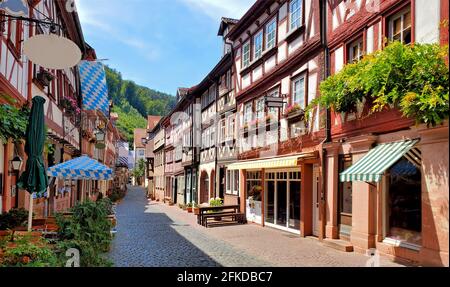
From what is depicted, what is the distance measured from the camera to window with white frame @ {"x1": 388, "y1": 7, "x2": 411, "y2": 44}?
8531 mm

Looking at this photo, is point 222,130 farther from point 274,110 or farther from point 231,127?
point 274,110

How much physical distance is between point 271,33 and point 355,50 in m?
5.71

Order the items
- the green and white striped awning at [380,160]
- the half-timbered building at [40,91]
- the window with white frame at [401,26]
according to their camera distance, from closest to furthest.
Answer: the green and white striped awning at [380,160]
the window with white frame at [401,26]
the half-timbered building at [40,91]

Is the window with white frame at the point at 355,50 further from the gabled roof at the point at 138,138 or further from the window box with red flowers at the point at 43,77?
the gabled roof at the point at 138,138

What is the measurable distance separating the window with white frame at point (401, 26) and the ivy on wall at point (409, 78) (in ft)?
4.58

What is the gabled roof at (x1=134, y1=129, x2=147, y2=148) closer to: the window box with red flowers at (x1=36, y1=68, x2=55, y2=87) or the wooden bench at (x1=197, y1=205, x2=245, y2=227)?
the wooden bench at (x1=197, y1=205, x2=245, y2=227)

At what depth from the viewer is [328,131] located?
1128 cm

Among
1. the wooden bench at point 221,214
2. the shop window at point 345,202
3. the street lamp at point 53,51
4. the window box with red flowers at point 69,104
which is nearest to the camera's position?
the street lamp at point 53,51

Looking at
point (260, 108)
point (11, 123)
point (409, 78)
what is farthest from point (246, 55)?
point (11, 123)

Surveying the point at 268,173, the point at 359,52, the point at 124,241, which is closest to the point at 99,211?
the point at 124,241

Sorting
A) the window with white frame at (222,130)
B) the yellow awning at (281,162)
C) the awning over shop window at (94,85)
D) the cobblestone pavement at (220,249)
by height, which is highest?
the awning over shop window at (94,85)

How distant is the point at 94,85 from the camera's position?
61.4 feet

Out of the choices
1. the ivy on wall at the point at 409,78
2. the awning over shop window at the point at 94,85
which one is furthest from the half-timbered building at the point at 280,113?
the awning over shop window at the point at 94,85

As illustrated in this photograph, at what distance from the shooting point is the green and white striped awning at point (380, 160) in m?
7.03
